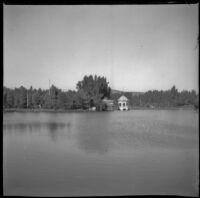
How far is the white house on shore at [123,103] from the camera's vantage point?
626cm

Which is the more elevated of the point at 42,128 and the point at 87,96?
the point at 87,96

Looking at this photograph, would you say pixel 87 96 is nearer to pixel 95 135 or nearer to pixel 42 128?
pixel 95 135

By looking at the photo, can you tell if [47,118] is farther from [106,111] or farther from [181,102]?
[181,102]

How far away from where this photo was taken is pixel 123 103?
645cm

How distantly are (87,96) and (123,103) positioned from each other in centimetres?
87

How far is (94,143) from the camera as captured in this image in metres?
7.70

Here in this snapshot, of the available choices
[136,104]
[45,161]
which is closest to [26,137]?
[45,161]

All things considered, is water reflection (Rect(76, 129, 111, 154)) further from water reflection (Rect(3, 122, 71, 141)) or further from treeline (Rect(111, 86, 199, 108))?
treeline (Rect(111, 86, 199, 108))

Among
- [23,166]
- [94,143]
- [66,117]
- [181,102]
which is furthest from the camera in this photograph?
[94,143]

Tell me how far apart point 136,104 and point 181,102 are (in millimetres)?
1105

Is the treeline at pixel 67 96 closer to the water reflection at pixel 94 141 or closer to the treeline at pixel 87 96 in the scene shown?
the treeline at pixel 87 96

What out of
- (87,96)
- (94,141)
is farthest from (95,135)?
(87,96)

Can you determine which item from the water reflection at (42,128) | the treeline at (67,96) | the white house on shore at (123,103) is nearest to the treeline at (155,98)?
the white house on shore at (123,103)

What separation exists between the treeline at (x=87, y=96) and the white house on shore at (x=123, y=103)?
0.10 m
